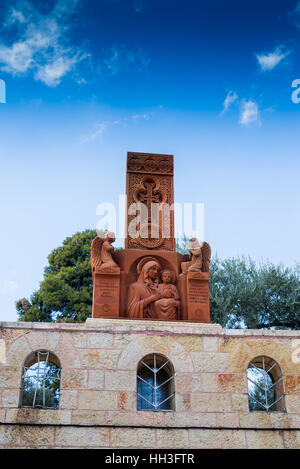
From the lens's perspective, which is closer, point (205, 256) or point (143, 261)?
→ point (143, 261)

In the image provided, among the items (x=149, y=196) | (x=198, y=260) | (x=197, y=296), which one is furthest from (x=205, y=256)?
(x=149, y=196)

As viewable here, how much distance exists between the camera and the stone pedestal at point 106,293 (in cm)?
933

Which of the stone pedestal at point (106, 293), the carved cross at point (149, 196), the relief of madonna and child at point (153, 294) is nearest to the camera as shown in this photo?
the stone pedestal at point (106, 293)

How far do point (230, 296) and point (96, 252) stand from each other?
8871 mm

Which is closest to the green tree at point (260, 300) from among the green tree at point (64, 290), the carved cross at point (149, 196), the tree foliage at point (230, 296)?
the tree foliage at point (230, 296)

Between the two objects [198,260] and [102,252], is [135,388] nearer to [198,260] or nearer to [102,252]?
[102,252]

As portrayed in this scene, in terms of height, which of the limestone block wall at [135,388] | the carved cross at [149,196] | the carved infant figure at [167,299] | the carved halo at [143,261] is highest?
the carved cross at [149,196]

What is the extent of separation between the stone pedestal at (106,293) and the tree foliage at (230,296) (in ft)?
28.3

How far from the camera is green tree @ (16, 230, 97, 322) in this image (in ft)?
60.6

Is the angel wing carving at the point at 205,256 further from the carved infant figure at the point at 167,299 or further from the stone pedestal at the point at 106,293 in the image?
the stone pedestal at the point at 106,293

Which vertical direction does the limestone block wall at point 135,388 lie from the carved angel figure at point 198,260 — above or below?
below

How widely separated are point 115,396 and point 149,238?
3187 millimetres

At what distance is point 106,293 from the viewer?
9.50 metres

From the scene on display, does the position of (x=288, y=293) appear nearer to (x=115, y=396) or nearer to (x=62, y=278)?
(x=62, y=278)
